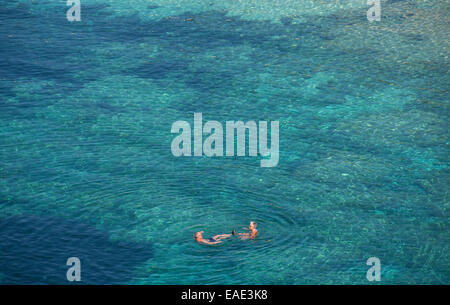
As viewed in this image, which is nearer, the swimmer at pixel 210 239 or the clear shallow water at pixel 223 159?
the clear shallow water at pixel 223 159

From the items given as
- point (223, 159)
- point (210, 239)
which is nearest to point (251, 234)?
point (210, 239)

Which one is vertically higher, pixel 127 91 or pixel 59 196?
pixel 127 91

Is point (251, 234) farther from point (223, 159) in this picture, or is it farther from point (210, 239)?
point (223, 159)

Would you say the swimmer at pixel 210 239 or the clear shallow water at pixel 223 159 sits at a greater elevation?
the clear shallow water at pixel 223 159

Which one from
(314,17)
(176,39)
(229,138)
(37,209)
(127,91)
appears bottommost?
(37,209)

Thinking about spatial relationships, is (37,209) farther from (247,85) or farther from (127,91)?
(247,85)

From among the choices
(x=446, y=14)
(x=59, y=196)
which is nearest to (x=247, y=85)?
(x=59, y=196)

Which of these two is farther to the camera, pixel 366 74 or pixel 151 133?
pixel 366 74

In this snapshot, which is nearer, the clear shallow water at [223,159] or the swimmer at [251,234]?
the clear shallow water at [223,159]
